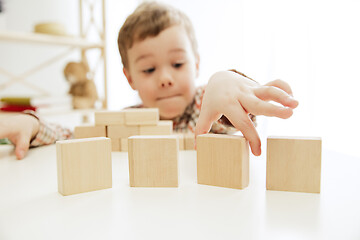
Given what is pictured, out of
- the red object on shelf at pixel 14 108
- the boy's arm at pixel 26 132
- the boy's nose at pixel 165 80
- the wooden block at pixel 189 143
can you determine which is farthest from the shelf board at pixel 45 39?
the wooden block at pixel 189 143

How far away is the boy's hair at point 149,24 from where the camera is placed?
3.60 feet

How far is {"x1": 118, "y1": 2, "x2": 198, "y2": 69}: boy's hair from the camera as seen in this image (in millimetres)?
1099

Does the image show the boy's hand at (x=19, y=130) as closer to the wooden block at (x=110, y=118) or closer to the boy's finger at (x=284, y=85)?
the wooden block at (x=110, y=118)

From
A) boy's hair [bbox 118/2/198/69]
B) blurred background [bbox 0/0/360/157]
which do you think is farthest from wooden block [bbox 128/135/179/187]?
boy's hair [bbox 118/2/198/69]

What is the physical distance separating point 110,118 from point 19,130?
0.24 meters

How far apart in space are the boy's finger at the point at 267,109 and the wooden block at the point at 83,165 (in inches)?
9.5

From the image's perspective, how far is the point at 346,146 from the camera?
4.57 ft

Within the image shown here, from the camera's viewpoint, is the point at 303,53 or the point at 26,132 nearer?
the point at 26,132

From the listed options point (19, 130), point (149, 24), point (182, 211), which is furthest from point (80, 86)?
point (182, 211)

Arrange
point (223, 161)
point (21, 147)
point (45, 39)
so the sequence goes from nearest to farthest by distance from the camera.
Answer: point (223, 161)
point (21, 147)
point (45, 39)

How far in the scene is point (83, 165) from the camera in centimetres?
49

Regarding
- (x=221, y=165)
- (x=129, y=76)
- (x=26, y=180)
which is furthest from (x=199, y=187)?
(x=129, y=76)

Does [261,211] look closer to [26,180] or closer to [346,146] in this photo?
[26,180]

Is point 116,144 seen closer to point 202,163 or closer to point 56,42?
point 202,163
